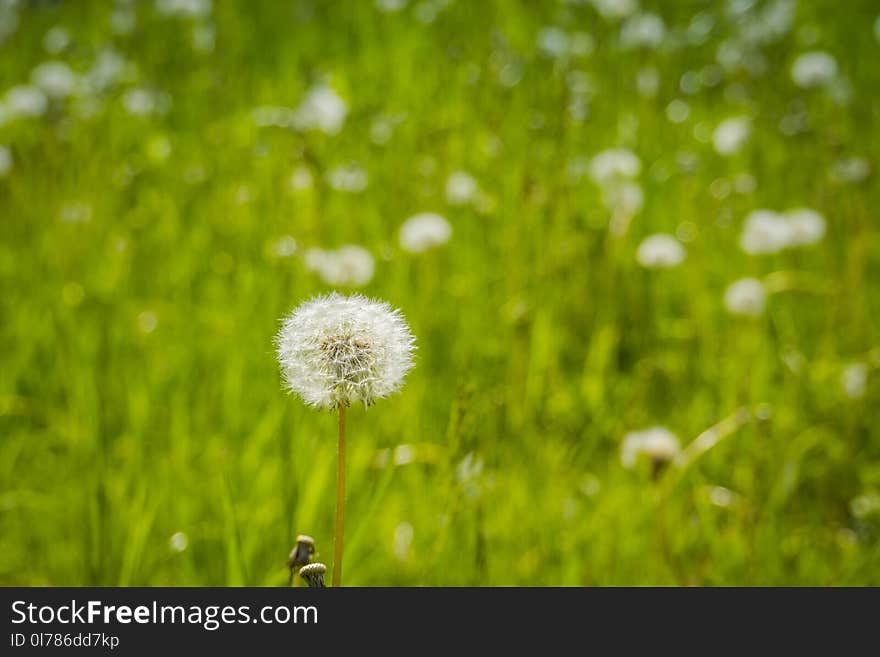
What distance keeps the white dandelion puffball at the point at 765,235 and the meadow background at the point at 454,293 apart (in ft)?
0.32

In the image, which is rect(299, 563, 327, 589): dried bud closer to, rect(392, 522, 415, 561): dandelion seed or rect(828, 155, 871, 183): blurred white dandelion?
rect(392, 522, 415, 561): dandelion seed

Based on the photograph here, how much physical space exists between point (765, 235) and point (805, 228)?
0.33 feet

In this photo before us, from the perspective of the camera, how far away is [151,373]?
1.40 m

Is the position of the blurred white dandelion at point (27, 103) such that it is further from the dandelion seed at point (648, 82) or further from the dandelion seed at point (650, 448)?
the dandelion seed at point (650, 448)

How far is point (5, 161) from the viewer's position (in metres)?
2.04

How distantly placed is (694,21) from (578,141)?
80 centimetres

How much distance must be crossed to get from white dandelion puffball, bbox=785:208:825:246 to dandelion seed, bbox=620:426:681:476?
77cm

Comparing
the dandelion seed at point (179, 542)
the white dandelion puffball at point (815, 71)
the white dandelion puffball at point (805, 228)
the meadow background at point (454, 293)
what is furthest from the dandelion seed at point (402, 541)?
the white dandelion puffball at point (815, 71)

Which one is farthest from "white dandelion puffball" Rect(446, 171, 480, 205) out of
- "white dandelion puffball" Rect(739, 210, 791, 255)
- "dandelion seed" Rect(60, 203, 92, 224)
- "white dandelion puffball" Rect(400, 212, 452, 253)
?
"dandelion seed" Rect(60, 203, 92, 224)

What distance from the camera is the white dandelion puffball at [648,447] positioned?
111 centimetres

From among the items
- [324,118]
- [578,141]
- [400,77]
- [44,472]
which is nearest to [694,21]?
[578,141]

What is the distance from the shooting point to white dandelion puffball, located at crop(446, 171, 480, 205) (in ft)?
6.48
